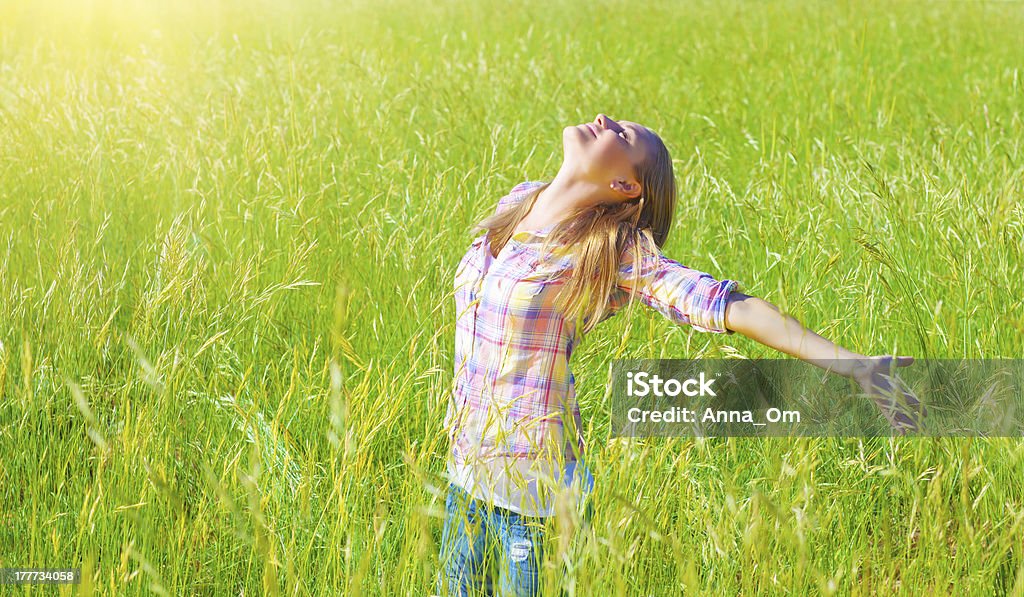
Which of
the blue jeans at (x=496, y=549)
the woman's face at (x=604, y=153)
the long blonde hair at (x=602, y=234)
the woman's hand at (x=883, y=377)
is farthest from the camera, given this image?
the woman's face at (x=604, y=153)

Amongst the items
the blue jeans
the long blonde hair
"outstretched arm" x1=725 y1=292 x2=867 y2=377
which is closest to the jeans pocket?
the blue jeans

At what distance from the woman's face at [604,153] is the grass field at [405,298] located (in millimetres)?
337

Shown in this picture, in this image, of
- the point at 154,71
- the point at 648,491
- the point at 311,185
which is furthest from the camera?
the point at 154,71

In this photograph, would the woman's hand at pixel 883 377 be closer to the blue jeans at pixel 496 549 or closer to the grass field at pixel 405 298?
the grass field at pixel 405 298

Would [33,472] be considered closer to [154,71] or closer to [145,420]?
[145,420]

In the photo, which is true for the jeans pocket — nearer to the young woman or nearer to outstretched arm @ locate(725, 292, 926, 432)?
the young woman

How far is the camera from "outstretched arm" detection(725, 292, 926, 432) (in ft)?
4.11

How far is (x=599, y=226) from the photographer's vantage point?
4.97 ft

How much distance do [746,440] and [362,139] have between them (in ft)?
7.46

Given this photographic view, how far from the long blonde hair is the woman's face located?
2 cm

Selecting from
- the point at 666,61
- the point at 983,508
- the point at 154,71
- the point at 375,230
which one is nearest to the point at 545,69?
the point at 666,61

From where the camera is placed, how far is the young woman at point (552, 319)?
1.32 metres

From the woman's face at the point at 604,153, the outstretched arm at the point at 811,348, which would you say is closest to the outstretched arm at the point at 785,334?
the outstretched arm at the point at 811,348

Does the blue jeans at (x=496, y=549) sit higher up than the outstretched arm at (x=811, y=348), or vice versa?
the outstretched arm at (x=811, y=348)
